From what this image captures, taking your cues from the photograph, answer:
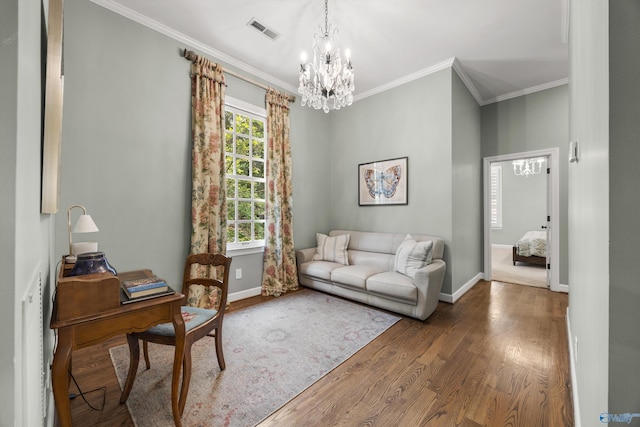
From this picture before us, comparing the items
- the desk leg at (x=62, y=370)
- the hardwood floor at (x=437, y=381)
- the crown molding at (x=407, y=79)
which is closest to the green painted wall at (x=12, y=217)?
the desk leg at (x=62, y=370)

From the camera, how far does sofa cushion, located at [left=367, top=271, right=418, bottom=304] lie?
2.91m

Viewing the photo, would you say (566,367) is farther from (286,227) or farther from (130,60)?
(130,60)

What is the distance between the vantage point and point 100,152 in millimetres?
2500

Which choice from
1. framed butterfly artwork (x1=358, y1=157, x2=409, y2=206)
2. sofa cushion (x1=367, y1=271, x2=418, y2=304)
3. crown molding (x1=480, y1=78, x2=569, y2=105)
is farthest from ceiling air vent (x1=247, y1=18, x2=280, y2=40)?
crown molding (x1=480, y1=78, x2=569, y2=105)

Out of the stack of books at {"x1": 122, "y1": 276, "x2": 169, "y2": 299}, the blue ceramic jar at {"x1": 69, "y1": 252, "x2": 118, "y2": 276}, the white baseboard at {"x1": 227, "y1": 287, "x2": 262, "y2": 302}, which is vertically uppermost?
the blue ceramic jar at {"x1": 69, "y1": 252, "x2": 118, "y2": 276}

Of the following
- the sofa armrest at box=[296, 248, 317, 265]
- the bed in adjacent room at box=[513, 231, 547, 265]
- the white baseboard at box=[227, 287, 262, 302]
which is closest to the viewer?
the white baseboard at box=[227, 287, 262, 302]

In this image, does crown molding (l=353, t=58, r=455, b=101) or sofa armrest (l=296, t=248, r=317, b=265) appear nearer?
crown molding (l=353, t=58, r=455, b=101)

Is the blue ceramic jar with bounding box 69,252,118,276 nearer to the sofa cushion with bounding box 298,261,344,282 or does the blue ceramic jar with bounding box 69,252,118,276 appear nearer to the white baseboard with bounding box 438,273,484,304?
the sofa cushion with bounding box 298,261,344,282

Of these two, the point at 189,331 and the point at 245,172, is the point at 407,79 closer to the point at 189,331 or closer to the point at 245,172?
the point at 245,172

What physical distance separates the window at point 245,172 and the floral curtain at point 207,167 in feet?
0.95

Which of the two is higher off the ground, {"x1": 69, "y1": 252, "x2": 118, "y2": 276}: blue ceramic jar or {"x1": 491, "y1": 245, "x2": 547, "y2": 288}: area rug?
{"x1": 69, "y1": 252, "x2": 118, "y2": 276}: blue ceramic jar

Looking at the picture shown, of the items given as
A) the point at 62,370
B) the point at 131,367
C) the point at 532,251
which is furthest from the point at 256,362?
the point at 532,251

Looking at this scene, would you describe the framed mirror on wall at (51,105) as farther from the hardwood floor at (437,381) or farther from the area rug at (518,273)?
the area rug at (518,273)

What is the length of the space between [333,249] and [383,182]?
1321 millimetres
